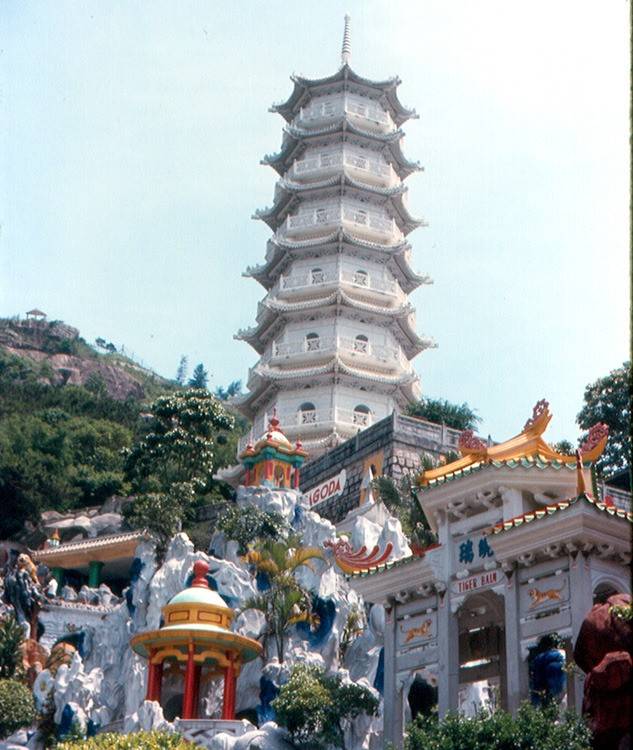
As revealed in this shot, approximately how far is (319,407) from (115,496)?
844 centimetres

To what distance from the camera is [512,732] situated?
13594mm

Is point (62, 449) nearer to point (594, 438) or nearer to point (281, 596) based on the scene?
point (281, 596)

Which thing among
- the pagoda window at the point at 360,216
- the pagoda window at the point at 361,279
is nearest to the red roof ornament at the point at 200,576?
the pagoda window at the point at 361,279

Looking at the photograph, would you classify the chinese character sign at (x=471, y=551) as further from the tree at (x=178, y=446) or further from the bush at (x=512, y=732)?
the tree at (x=178, y=446)

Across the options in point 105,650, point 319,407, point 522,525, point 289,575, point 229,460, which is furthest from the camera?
point 229,460

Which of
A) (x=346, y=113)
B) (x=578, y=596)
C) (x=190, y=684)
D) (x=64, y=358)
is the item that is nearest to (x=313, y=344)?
(x=346, y=113)

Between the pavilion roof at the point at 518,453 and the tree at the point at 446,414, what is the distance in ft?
70.5

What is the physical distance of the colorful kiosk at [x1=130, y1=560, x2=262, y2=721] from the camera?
22375 millimetres

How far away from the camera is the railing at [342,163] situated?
5084 centimetres

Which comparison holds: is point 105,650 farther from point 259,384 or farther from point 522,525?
point 259,384

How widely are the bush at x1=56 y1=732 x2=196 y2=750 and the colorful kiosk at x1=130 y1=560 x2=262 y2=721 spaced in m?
3.55

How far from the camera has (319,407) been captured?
43.8m

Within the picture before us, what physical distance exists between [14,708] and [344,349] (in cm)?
2187

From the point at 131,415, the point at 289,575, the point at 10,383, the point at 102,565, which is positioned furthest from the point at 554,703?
the point at 10,383
